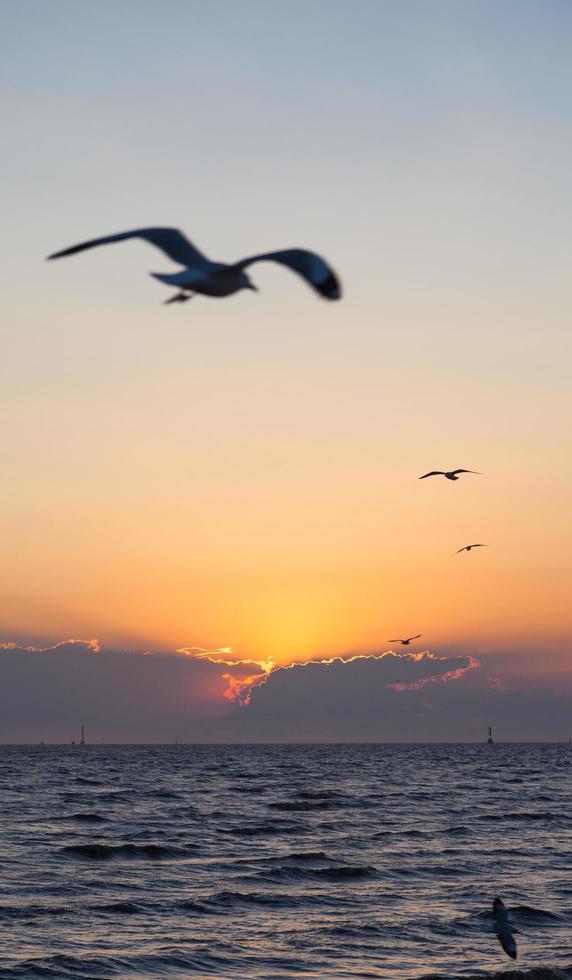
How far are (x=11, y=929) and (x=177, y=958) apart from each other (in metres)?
3.49

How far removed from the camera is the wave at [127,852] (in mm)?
32156

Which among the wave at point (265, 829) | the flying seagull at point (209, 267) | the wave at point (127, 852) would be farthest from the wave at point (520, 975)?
the wave at point (265, 829)

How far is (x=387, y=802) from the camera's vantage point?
180ft

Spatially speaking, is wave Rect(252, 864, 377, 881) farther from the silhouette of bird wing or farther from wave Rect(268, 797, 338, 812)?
wave Rect(268, 797, 338, 812)

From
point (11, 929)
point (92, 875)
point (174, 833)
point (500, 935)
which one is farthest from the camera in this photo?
point (174, 833)

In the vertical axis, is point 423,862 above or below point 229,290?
below

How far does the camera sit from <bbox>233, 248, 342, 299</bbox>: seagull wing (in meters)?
8.36

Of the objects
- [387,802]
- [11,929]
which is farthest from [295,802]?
[11,929]

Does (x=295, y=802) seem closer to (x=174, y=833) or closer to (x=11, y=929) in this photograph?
(x=174, y=833)

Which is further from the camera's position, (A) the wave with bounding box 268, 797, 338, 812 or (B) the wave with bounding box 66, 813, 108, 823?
(A) the wave with bounding box 268, 797, 338, 812

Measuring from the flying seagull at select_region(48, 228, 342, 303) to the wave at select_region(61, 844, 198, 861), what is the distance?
2479 cm

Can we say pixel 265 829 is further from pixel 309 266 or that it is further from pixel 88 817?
pixel 309 266

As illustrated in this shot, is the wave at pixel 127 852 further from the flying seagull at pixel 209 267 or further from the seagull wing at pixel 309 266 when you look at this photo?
the seagull wing at pixel 309 266

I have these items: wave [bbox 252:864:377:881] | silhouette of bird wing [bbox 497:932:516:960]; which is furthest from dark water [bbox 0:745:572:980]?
silhouette of bird wing [bbox 497:932:516:960]
